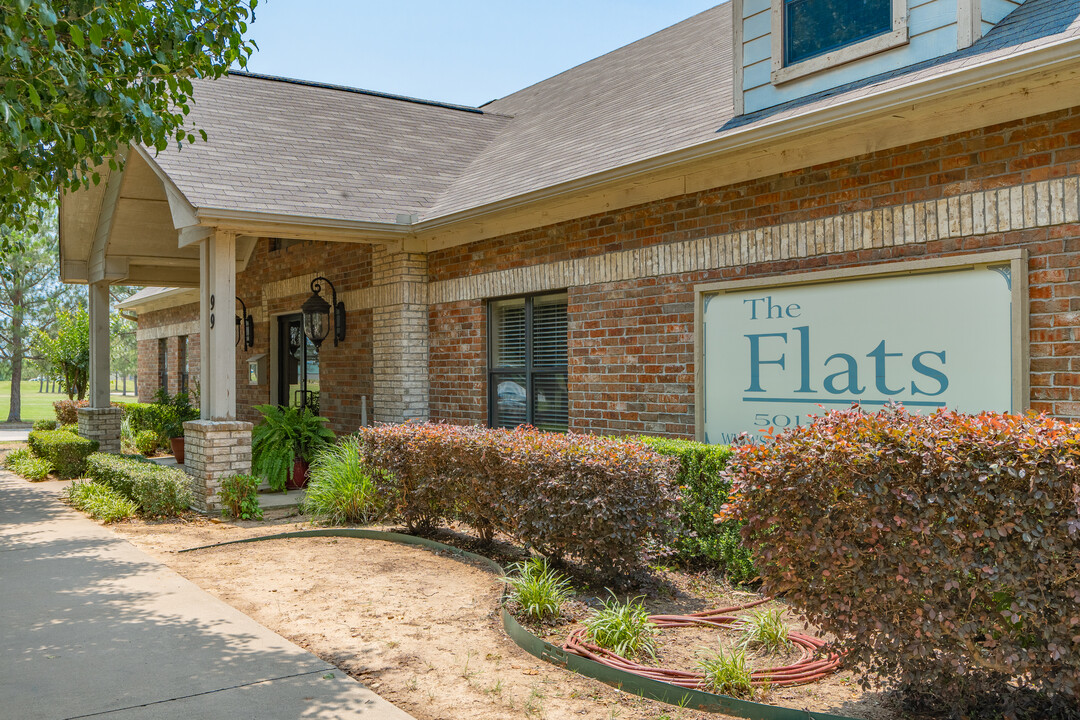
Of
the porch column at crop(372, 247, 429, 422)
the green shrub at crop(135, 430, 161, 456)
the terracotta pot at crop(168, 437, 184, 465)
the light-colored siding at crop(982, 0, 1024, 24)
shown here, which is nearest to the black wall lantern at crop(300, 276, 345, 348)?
the porch column at crop(372, 247, 429, 422)

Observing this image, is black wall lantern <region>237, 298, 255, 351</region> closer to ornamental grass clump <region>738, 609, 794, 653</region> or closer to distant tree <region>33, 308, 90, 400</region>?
distant tree <region>33, 308, 90, 400</region>

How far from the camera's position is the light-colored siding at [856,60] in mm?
5930

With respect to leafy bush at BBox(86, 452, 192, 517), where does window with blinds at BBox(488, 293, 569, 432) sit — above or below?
above

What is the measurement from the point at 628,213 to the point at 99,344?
9868 millimetres

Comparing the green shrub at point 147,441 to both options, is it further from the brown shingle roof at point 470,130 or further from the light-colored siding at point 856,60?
the light-colored siding at point 856,60

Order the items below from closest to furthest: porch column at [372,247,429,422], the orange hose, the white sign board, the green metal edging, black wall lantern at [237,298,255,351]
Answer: the green metal edging
the orange hose
the white sign board
porch column at [372,247,429,422]
black wall lantern at [237,298,255,351]

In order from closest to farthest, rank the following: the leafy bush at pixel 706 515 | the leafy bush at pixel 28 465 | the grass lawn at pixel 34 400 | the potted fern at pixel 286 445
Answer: the leafy bush at pixel 706 515 < the potted fern at pixel 286 445 < the leafy bush at pixel 28 465 < the grass lawn at pixel 34 400

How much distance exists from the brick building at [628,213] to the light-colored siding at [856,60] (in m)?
0.02

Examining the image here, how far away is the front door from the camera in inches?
501

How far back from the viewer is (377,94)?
1403 cm

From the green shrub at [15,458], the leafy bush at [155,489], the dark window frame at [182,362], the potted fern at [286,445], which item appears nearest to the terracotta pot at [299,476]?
the potted fern at [286,445]

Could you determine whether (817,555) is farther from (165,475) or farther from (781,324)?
(165,475)

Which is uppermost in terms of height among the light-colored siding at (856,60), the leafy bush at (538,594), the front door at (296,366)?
the light-colored siding at (856,60)

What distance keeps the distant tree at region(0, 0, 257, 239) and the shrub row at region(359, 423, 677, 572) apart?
3.07 m
